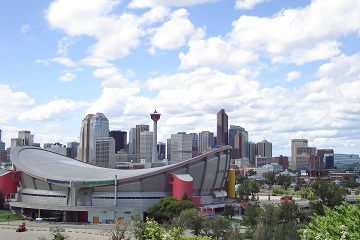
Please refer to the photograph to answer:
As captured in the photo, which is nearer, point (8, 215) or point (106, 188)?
point (8, 215)

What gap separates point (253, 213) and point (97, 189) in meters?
36.5

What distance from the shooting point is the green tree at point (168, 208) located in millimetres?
85562

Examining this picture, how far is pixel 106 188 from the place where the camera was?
97062 mm

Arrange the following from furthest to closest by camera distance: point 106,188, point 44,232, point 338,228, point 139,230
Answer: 1. point 106,188
2. point 44,232
3. point 139,230
4. point 338,228

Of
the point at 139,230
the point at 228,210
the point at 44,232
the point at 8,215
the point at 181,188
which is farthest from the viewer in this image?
the point at 228,210

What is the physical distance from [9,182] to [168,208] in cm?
4214

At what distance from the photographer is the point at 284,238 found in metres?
49.7

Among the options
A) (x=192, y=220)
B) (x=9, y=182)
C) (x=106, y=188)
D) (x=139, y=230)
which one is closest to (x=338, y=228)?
(x=139, y=230)

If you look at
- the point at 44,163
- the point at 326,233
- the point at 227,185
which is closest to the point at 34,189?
the point at 44,163

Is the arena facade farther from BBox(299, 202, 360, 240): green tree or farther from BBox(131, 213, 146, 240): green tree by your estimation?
BBox(299, 202, 360, 240): green tree

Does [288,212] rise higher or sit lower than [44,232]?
higher

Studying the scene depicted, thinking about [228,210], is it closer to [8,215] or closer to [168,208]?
[168,208]

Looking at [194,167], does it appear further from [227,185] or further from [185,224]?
[185,224]

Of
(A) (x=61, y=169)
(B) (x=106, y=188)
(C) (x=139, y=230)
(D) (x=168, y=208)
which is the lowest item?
(D) (x=168, y=208)
